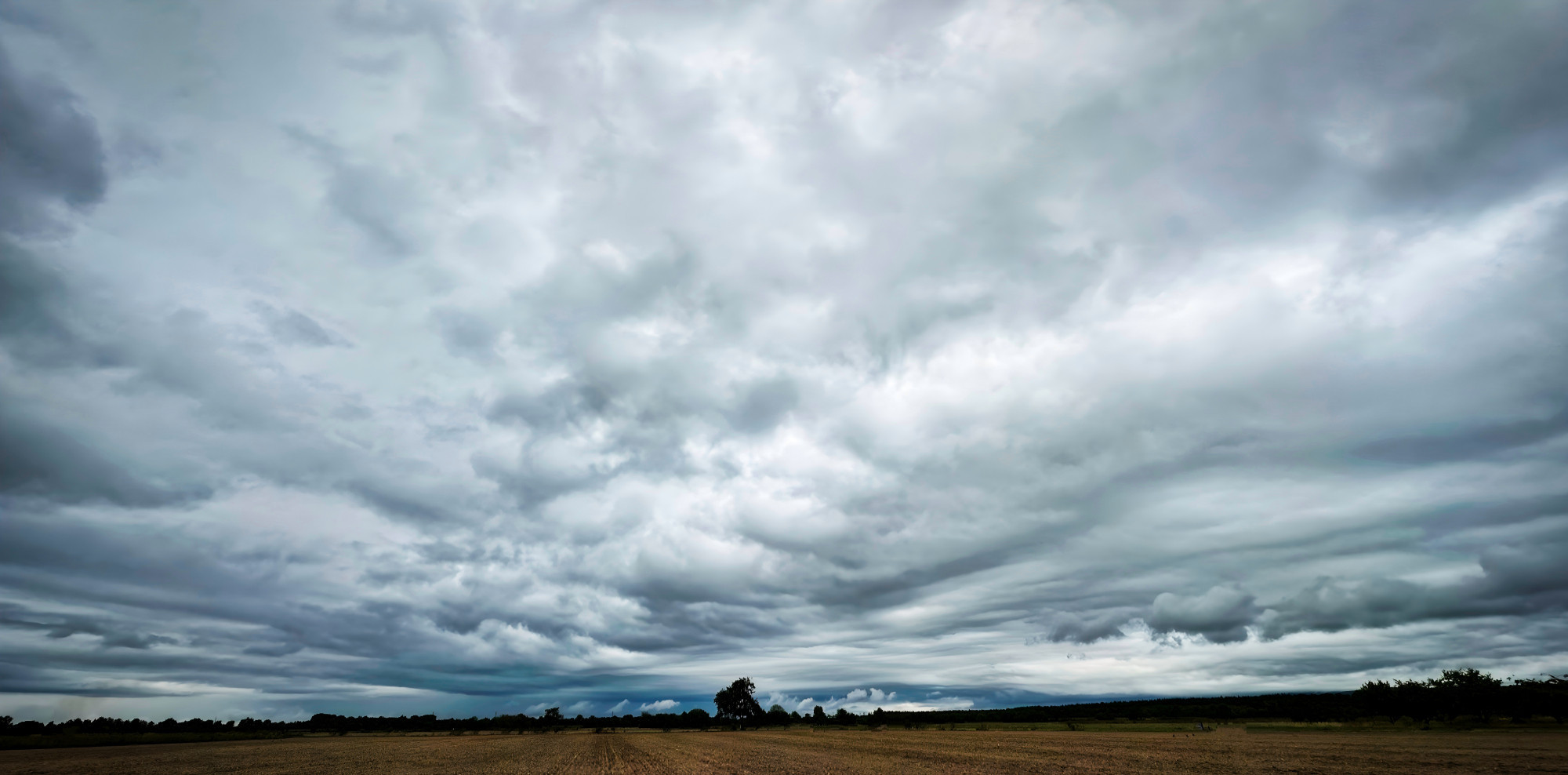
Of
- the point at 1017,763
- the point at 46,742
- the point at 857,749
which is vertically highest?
the point at 1017,763

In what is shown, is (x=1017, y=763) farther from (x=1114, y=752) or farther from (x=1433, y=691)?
(x=1433, y=691)

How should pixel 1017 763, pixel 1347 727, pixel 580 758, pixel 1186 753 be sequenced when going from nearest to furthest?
pixel 1017 763
pixel 1186 753
pixel 580 758
pixel 1347 727

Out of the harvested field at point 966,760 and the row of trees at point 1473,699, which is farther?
the row of trees at point 1473,699

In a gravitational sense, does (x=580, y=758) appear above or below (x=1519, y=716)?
above

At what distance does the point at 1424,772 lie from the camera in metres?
40.8

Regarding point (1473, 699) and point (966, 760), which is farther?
point (1473, 699)

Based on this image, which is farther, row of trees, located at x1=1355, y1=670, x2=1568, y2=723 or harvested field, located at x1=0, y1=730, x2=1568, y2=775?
row of trees, located at x1=1355, y1=670, x2=1568, y2=723

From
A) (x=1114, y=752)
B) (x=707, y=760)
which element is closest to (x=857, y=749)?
(x=707, y=760)

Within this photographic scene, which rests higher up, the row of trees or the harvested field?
the harvested field

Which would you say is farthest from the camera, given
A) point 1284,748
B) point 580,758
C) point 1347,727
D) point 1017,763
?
point 1347,727

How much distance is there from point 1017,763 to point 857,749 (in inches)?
1203

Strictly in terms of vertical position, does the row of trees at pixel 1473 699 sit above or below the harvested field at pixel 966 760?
below

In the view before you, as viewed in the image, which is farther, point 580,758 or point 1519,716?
point 1519,716

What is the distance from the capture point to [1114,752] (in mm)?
65562
